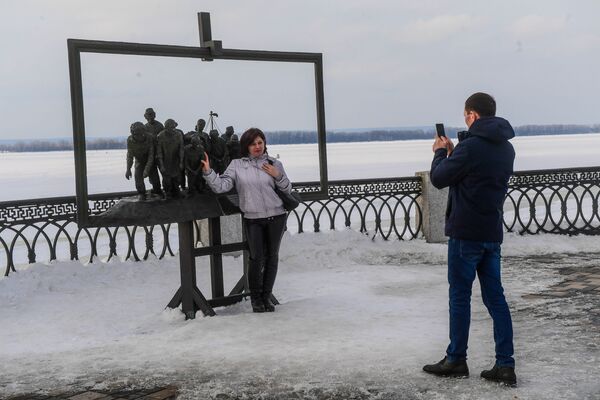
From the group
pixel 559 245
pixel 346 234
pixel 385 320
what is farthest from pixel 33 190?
pixel 385 320

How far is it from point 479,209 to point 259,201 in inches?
117

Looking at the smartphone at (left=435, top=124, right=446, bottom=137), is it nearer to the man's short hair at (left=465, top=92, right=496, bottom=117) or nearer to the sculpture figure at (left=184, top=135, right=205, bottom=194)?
the man's short hair at (left=465, top=92, right=496, bottom=117)

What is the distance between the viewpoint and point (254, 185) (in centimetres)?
775

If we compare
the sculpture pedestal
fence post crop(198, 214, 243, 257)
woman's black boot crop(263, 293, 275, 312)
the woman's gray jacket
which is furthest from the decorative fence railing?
woman's black boot crop(263, 293, 275, 312)

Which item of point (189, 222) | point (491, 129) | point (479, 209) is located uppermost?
point (491, 129)

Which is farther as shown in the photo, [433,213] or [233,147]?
[433,213]

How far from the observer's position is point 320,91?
30.6 ft

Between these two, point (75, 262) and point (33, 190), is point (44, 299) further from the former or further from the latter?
point (33, 190)

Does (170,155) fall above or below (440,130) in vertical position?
below

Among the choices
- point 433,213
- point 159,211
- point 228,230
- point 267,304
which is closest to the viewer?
point 159,211

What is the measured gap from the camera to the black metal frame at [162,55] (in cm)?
738

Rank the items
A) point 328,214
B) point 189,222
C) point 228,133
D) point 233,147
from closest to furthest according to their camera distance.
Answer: point 189,222
point 233,147
point 228,133
point 328,214

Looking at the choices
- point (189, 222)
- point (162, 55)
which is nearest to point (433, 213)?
point (189, 222)

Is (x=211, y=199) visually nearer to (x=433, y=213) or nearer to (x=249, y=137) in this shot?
(x=249, y=137)
